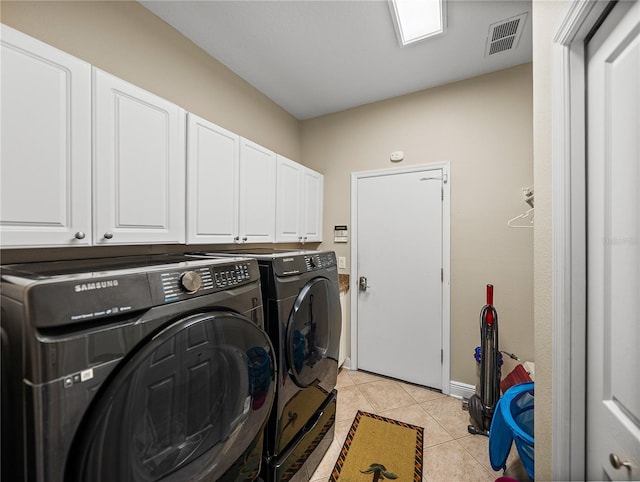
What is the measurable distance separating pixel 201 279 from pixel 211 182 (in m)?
0.97

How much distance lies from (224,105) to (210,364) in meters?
2.06

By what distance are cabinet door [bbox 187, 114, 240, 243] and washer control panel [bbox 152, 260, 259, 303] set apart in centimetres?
68

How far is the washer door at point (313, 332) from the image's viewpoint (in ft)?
4.33

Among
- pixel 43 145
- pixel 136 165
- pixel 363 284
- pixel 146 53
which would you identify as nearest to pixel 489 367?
pixel 363 284

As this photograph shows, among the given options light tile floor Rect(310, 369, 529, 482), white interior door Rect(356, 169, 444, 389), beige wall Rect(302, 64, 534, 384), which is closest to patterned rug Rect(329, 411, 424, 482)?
light tile floor Rect(310, 369, 529, 482)

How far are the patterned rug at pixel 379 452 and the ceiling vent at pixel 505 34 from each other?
2.90 m

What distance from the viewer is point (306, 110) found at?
2.94 metres

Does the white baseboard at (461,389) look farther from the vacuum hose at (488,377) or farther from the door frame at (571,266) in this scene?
the door frame at (571,266)

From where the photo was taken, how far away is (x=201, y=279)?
35.5 inches

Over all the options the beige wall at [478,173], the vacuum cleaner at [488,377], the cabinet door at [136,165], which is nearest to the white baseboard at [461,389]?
the beige wall at [478,173]

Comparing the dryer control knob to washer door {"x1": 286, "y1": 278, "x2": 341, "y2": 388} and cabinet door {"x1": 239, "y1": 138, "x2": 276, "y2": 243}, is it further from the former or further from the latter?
cabinet door {"x1": 239, "y1": 138, "x2": 276, "y2": 243}

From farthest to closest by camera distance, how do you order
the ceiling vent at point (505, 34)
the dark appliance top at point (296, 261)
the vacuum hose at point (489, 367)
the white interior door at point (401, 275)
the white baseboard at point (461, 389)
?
the white interior door at point (401, 275) < the white baseboard at point (461, 389) < the vacuum hose at point (489, 367) < the ceiling vent at point (505, 34) < the dark appliance top at point (296, 261)

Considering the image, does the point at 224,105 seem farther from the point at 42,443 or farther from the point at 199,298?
the point at 42,443

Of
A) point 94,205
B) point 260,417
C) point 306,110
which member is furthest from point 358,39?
point 260,417
